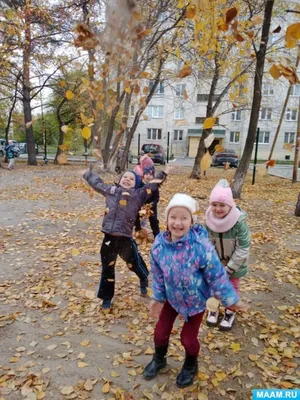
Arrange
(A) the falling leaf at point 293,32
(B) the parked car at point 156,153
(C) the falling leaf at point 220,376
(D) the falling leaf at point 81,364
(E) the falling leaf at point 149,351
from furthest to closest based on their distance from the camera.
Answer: (B) the parked car at point 156,153 → (E) the falling leaf at point 149,351 → (D) the falling leaf at point 81,364 → (C) the falling leaf at point 220,376 → (A) the falling leaf at point 293,32

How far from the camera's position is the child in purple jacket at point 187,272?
2188mm

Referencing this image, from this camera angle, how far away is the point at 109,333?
3094 millimetres

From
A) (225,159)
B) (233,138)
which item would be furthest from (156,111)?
(225,159)

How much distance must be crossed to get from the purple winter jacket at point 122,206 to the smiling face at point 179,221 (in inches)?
41.2

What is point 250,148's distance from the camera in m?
9.34

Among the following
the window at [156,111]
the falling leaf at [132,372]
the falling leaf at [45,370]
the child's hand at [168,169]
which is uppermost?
the window at [156,111]

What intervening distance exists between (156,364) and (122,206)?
147cm

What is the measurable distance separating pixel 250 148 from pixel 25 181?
9.47m

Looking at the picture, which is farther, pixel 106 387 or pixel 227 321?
pixel 227 321

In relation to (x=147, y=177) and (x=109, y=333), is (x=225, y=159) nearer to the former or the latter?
(x=147, y=177)

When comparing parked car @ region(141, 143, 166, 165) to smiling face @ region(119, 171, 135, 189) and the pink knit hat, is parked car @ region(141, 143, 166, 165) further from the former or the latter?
the pink knit hat

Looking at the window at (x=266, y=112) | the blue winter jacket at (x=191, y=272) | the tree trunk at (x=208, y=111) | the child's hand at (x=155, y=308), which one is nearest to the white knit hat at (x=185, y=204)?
the blue winter jacket at (x=191, y=272)

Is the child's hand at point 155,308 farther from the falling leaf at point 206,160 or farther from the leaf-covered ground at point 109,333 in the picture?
the falling leaf at point 206,160

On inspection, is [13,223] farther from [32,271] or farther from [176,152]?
[176,152]
